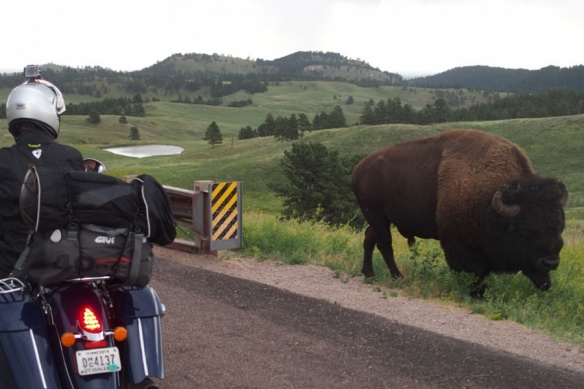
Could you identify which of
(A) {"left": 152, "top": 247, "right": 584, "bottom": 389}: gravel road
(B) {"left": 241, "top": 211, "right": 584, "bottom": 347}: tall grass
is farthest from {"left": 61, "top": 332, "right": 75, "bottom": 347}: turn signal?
(B) {"left": 241, "top": 211, "right": 584, "bottom": 347}: tall grass

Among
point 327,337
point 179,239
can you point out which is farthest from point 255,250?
point 327,337

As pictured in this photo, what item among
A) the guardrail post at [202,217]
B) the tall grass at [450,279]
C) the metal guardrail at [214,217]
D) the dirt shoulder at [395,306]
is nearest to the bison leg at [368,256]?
the tall grass at [450,279]

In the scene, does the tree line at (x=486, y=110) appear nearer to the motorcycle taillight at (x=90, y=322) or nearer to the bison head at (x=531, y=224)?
the bison head at (x=531, y=224)

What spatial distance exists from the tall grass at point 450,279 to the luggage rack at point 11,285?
205 inches

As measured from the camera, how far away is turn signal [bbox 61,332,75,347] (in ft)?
12.0

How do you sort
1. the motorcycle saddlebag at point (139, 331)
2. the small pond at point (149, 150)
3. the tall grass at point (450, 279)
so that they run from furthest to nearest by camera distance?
the small pond at point (149, 150) → the tall grass at point (450, 279) → the motorcycle saddlebag at point (139, 331)

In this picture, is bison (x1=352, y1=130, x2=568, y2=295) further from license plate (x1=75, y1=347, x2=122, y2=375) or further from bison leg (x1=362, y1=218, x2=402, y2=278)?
license plate (x1=75, y1=347, x2=122, y2=375)

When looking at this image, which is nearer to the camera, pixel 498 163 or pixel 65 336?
pixel 65 336

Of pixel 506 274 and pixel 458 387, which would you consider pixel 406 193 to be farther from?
pixel 458 387

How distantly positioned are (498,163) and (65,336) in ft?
23.4

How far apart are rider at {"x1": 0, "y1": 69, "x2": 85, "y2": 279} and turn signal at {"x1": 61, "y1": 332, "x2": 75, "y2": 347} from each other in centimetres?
67

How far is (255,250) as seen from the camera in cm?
1180

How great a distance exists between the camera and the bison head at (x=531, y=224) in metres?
8.67

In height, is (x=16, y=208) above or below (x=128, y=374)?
above
